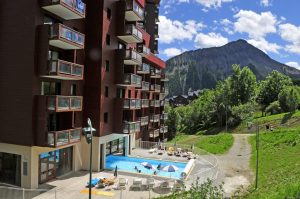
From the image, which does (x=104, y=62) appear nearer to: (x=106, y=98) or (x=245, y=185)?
(x=106, y=98)

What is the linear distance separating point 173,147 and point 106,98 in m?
15.7

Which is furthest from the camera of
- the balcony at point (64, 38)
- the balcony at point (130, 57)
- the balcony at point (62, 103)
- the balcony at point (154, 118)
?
the balcony at point (154, 118)

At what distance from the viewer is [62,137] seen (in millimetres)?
25266

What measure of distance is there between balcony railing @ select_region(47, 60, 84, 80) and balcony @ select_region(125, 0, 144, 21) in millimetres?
11205

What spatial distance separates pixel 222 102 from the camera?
3841 inches

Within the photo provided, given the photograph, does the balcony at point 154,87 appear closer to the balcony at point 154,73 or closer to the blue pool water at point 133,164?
the balcony at point 154,73

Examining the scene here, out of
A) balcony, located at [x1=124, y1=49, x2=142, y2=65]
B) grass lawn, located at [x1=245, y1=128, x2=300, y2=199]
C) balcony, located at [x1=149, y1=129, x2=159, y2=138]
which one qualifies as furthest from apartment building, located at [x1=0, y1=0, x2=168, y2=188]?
A: balcony, located at [x1=149, y1=129, x2=159, y2=138]

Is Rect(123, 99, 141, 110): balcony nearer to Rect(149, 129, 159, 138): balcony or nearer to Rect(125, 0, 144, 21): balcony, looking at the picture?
Rect(125, 0, 144, 21): balcony

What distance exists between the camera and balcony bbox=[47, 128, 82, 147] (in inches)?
951

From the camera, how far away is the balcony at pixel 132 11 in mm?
35509

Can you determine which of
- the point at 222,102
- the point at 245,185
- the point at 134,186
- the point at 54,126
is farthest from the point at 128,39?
the point at 222,102

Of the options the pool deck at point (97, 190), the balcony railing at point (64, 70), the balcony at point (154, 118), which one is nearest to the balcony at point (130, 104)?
the pool deck at point (97, 190)

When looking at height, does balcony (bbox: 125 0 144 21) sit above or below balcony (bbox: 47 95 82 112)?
above

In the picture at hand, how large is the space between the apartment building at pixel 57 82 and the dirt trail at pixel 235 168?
1182 cm
